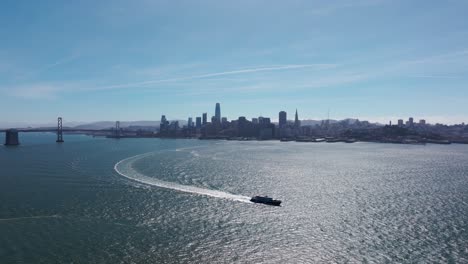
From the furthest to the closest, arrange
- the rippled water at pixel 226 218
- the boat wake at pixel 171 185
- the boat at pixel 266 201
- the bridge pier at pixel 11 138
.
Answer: the bridge pier at pixel 11 138 → the boat wake at pixel 171 185 → the boat at pixel 266 201 → the rippled water at pixel 226 218

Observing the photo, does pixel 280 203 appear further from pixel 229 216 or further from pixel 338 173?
pixel 338 173

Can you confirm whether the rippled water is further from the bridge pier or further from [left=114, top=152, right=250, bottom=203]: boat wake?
the bridge pier

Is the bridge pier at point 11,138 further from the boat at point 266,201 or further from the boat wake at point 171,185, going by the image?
the boat at point 266,201

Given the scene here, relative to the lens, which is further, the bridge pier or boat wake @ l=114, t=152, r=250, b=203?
the bridge pier

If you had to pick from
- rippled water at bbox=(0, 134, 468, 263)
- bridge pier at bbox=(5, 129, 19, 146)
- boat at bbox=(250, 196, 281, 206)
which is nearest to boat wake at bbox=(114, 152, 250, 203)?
rippled water at bbox=(0, 134, 468, 263)

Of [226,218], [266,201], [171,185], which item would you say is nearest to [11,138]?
[171,185]

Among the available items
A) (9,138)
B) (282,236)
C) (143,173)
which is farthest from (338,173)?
(9,138)

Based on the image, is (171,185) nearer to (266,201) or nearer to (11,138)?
(266,201)

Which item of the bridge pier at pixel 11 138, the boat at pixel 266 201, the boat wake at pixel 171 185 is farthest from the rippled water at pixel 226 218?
the bridge pier at pixel 11 138
